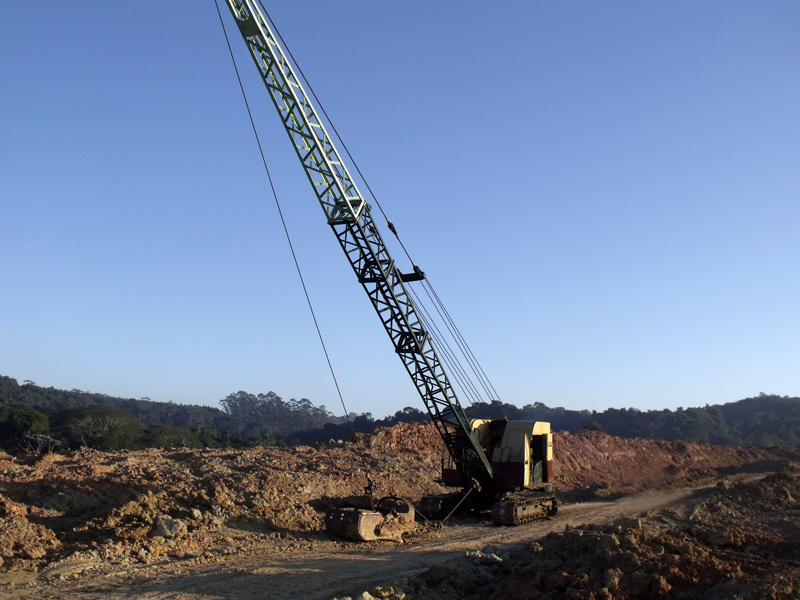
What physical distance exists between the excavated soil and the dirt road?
0.05 meters

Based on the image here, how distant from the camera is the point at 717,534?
1142 centimetres

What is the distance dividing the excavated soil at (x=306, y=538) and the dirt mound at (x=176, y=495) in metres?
0.04

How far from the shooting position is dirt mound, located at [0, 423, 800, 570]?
40.2 ft

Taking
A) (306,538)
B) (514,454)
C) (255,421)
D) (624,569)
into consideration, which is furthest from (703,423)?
(624,569)

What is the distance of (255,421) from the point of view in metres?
104

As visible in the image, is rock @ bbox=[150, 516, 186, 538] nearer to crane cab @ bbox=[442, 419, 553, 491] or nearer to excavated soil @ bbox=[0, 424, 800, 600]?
excavated soil @ bbox=[0, 424, 800, 600]

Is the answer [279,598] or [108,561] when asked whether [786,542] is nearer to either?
[279,598]

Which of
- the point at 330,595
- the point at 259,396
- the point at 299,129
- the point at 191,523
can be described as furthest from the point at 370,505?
the point at 259,396

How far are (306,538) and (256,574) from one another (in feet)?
12.1

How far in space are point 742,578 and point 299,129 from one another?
44.4ft

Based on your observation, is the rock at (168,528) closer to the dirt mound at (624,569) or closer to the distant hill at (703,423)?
the dirt mound at (624,569)

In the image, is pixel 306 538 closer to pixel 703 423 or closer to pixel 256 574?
pixel 256 574

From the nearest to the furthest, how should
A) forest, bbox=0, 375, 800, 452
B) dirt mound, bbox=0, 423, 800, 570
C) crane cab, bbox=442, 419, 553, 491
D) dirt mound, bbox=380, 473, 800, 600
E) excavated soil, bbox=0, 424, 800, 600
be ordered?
1. dirt mound, bbox=380, 473, 800, 600
2. excavated soil, bbox=0, 424, 800, 600
3. dirt mound, bbox=0, 423, 800, 570
4. crane cab, bbox=442, 419, 553, 491
5. forest, bbox=0, 375, 800, 452

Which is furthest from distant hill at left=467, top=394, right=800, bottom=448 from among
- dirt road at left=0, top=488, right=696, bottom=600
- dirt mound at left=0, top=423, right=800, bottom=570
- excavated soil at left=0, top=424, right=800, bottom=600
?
dirt road at left=0, top=488, right=696, bottom=600
